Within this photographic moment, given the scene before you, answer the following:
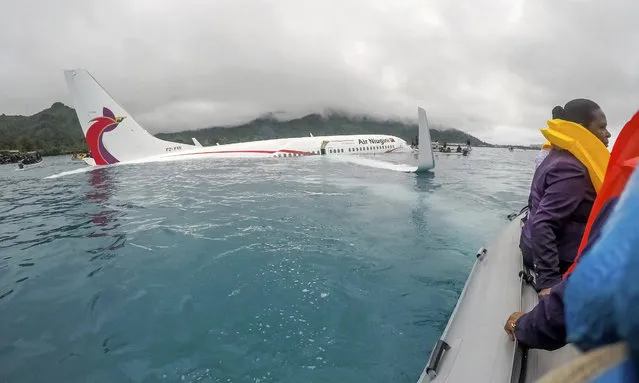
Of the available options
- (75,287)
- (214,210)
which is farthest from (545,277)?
(214,210)

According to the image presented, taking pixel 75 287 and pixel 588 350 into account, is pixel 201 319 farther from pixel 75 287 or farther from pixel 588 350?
pixel 588 350

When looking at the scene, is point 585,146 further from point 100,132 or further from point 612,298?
point 100,132

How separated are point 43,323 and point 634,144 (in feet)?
22.1

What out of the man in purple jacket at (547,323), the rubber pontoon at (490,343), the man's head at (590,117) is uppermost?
the man's head at (590,117)

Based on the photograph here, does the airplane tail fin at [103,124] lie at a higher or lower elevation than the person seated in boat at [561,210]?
higher

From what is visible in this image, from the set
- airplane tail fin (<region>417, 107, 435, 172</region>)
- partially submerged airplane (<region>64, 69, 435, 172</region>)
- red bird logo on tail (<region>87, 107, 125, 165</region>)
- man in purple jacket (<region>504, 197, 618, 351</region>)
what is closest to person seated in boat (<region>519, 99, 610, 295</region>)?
man in purple jacket (<region>504, 197, 618, 351</region>)

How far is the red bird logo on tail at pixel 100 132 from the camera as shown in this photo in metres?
25.5

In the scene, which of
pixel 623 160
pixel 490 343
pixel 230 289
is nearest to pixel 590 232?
pixel 623 160

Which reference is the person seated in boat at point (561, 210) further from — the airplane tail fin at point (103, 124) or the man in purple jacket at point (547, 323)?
the airplane tail fin at point (103, 124)

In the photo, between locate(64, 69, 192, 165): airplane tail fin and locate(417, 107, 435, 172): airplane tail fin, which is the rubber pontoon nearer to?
locate(417, 107, 435, 172): airplane tail fin

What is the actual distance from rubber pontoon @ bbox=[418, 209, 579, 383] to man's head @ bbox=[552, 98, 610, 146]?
1.83m

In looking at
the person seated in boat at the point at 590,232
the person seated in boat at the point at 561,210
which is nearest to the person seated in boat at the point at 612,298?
the person seated in boat at the point at 590,232

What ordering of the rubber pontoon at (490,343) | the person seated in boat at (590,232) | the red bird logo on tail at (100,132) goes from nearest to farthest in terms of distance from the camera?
the person seated in boat at (590,232), the rubber pontoon at (490,343), the red bird logo on tail at (100,132)

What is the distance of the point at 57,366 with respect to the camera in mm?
4020
